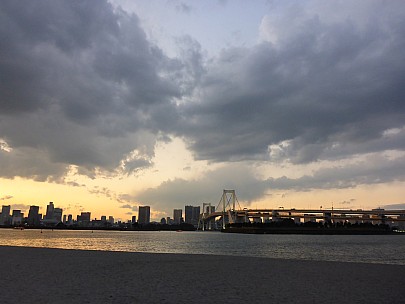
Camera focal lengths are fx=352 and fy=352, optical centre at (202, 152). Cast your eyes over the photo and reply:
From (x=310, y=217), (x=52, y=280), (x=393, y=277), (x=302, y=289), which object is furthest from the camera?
(x=310, y=217)

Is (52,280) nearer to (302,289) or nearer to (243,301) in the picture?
(243,301)

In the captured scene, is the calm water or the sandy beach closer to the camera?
the sandy beach

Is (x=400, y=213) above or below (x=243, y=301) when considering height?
above

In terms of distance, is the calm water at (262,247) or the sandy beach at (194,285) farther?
the calm water at (262,247)

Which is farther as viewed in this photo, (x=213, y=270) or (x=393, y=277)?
(x=213, y=270)

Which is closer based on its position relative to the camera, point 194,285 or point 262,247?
point 194,285

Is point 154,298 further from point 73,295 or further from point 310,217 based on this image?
point 310,217

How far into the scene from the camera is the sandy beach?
951cm

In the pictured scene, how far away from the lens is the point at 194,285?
11836 millimetres

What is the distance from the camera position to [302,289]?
11.3 m

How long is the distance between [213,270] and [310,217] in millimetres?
130543

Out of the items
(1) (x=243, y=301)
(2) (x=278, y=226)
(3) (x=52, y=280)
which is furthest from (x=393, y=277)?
(2) (x=278, y=226)

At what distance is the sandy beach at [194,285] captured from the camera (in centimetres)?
951

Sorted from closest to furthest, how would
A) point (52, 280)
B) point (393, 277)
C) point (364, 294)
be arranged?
point (364, 294)
point (52, 280)
point (393, 277)
